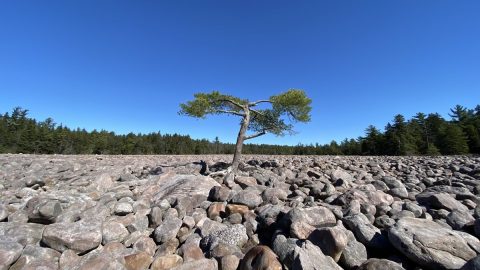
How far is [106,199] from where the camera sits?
784 centimetres

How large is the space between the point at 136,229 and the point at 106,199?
2150 mm

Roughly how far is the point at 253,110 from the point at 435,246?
1032 centimetres

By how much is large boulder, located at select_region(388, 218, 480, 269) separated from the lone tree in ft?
25.5

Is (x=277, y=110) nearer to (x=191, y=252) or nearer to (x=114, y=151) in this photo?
(x=191, y=252)

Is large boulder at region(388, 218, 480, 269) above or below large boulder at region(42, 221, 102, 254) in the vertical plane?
above

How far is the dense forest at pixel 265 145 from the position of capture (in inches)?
1971

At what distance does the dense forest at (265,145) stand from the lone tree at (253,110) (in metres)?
43.7

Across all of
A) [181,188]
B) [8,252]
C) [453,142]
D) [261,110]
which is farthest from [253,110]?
[453,142]

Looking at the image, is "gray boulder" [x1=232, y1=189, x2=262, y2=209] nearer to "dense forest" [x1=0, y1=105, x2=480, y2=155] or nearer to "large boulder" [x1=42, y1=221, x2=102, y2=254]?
"large boulder" [x1=42, y1=221, x2=102, y2=254]

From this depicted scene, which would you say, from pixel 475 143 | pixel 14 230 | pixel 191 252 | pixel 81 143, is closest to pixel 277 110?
pixel 191 252

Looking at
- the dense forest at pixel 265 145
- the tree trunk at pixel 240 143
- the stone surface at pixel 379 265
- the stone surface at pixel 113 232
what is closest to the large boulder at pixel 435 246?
the stone surface at pixel 379 265

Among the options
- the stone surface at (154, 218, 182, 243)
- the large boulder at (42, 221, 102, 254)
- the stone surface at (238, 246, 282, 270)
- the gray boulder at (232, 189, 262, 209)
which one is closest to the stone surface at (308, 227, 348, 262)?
the stone surface at (238, 246, 282, 270)

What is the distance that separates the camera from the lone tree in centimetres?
1258

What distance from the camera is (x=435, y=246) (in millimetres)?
4199
